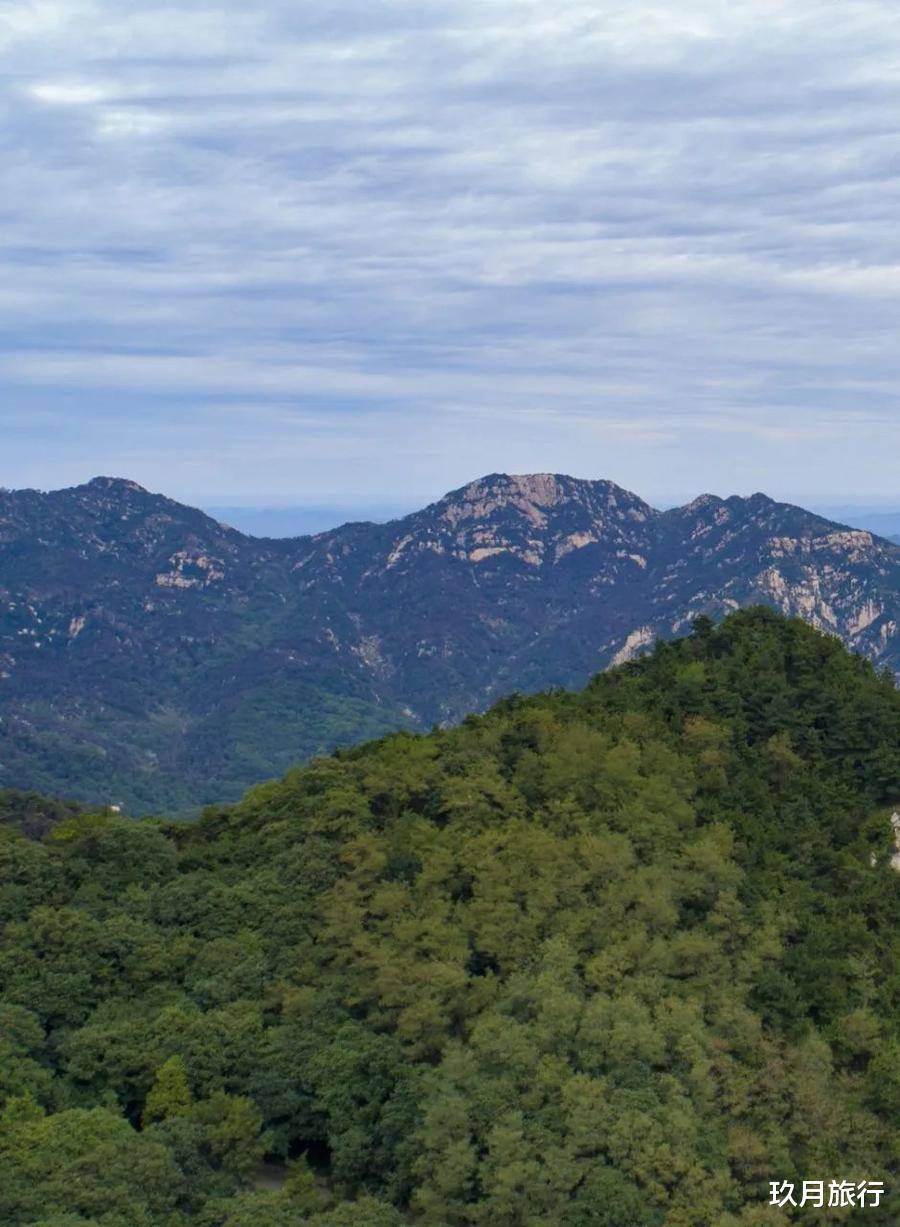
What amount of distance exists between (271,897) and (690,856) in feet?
47.3

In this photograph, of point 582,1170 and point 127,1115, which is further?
point 127,1115

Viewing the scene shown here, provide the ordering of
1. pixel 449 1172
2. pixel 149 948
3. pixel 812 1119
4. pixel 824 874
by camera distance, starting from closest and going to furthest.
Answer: pixel 449 1172 < pixel 812 1119 < pixel 149 948 < pixel 824 874

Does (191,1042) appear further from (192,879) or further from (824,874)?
(824,874)

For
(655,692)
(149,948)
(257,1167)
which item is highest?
(655,692)

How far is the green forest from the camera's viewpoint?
2927 cm

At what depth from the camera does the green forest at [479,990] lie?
96.0ft

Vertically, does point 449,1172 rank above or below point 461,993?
below

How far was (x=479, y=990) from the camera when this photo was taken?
35.4 m

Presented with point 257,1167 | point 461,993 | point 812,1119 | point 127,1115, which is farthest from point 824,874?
point 127,1115

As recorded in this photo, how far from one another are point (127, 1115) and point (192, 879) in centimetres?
1067

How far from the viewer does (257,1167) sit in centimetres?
3372

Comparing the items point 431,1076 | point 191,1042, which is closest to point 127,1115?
point 191,1042

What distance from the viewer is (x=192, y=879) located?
43.2 m

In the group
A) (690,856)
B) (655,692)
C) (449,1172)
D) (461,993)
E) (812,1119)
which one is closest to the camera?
(449,1172)
